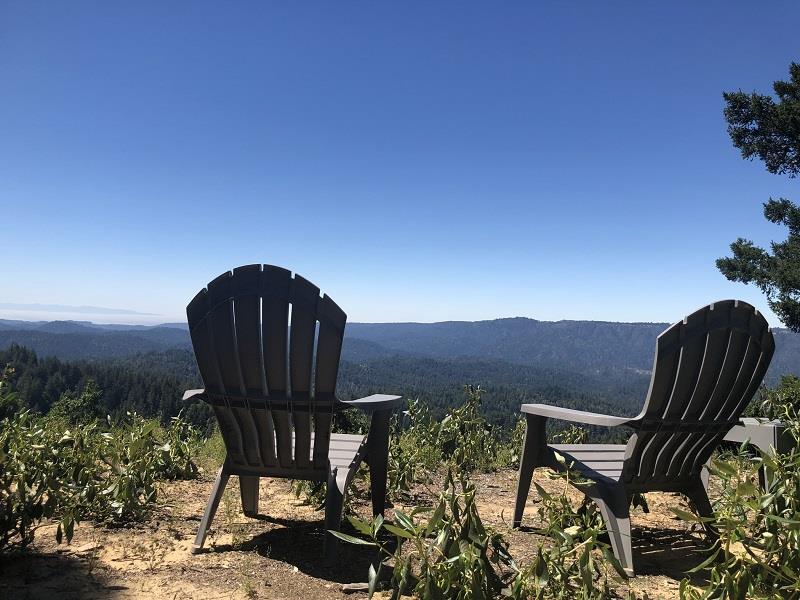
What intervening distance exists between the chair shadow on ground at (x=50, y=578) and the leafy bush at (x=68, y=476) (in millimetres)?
90

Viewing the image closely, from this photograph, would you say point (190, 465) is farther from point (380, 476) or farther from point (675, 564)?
point (675, 564)

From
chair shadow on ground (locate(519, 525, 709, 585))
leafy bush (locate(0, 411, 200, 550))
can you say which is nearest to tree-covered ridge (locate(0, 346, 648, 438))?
leafy bush (locate(0, 411, 200, 550))

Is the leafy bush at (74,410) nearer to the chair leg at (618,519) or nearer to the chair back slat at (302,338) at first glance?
the chair back slat at (302,338)

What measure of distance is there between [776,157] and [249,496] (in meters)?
10.2

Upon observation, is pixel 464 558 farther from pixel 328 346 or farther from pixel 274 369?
pixel 274 369

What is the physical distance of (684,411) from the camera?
2.41 meters

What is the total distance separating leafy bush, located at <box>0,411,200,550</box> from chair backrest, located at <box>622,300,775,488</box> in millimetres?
2566

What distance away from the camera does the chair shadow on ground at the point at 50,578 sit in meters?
1.93

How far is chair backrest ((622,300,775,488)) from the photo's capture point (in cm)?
232

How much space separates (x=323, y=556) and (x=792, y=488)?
197cm

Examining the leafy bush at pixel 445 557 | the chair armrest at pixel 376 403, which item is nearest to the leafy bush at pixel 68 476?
the chair armrest at pixel 376 403

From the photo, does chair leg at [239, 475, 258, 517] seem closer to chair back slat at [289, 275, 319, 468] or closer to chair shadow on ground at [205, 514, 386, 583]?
chair shadow on ground at [205, 514, 386, 583]

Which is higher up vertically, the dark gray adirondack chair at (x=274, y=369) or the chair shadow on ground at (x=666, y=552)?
the dark gray adirondack chair at (x=274, y=369)

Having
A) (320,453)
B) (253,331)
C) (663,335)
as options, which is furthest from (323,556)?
(663,335)
